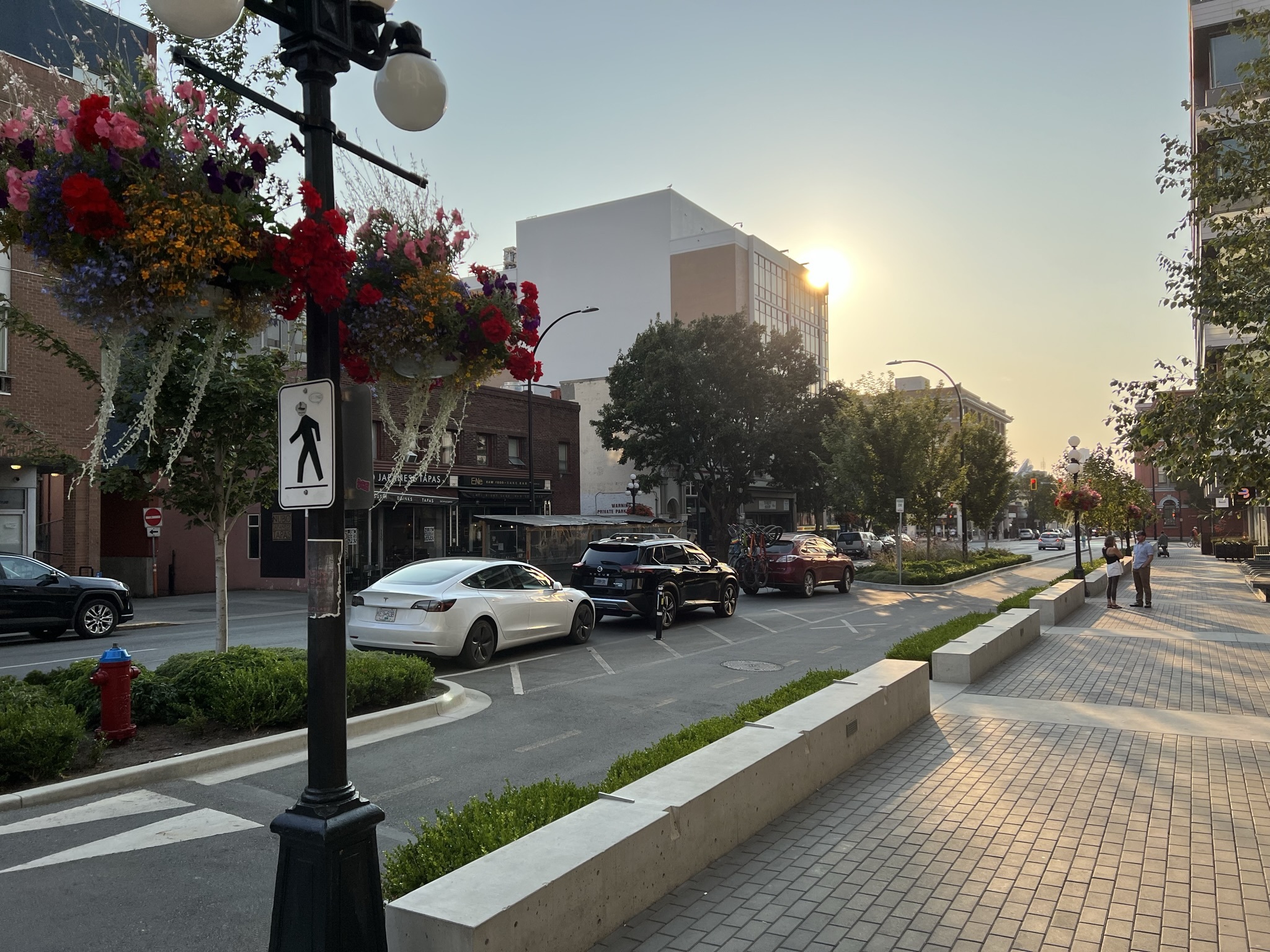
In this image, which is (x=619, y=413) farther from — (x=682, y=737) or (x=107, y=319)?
(x=107, y=319)

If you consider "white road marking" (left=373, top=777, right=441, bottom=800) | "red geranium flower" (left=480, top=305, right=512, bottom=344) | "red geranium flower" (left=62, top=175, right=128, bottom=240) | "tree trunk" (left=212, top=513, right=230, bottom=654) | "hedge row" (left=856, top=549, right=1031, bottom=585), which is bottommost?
"hedge row" (left=856, top=549, right=1031, bottom=585)

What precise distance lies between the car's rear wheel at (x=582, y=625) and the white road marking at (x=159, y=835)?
8.62 m

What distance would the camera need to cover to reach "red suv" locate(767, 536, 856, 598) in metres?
24.1

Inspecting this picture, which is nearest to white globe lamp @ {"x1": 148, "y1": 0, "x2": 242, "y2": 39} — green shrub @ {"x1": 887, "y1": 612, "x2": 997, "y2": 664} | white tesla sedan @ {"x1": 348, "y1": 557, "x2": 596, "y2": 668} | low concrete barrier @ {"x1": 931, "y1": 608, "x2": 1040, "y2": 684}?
green shrub @ {"x1": 887, "y1": 612, "x2": 997, "y2": 664}

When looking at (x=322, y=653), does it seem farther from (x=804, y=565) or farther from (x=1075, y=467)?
(x=1075, y=467)

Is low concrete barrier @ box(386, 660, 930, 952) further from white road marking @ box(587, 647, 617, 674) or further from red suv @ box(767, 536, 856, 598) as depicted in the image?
red suv @ box(767, 536, 856, 598)

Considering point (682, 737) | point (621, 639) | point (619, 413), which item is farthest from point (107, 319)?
point (619, 413)

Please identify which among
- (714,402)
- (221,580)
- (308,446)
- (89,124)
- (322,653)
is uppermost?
(714,402)

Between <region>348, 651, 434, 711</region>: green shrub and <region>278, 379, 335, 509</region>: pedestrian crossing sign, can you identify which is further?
<region>348, 651, 434, 711</region>: green shrub

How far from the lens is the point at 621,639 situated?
50.8ft

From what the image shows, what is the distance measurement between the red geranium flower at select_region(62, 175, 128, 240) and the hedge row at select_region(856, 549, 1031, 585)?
28.1 m

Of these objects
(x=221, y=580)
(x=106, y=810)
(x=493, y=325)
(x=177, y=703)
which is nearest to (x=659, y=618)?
(x=221, y=580)

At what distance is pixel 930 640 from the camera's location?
449 inches

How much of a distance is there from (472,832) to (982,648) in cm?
819
